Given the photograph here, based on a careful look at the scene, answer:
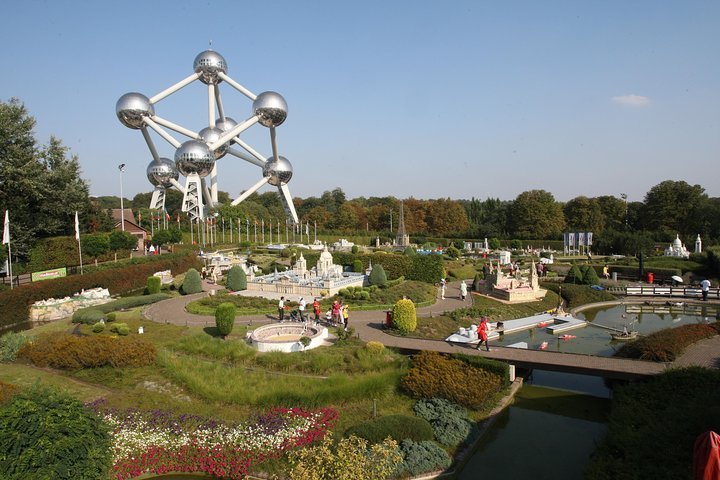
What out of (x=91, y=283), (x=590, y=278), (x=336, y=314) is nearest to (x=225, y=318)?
(x=336, y=314)

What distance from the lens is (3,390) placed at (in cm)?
1244

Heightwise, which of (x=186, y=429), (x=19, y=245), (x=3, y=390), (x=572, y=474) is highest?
(x=19, y=245)

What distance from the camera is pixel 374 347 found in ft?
53.4

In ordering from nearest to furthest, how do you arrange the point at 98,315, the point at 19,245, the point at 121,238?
the point at 98,315
the point at 19,245
the point at 121,238

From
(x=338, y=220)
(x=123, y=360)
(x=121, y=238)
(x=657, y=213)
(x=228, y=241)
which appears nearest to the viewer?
(x=123, y=360)

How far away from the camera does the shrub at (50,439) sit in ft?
25.4

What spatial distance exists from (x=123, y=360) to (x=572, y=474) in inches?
511

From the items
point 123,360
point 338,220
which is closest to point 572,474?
point 123,360

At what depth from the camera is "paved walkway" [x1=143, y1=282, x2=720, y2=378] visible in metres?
13.8

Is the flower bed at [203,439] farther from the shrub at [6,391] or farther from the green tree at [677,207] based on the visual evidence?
the green tree at [677,207]

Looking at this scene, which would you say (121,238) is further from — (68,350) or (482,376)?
(482,376)

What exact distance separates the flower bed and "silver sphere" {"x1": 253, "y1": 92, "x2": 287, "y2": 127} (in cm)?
3511

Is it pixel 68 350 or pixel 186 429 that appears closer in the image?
pixel 186 429

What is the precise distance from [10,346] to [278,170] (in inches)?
1343
